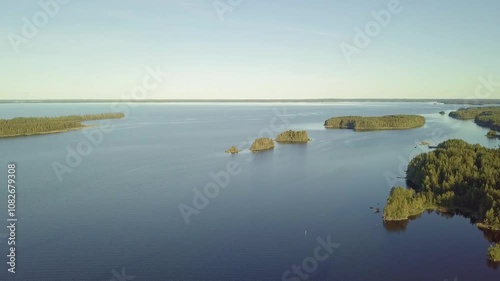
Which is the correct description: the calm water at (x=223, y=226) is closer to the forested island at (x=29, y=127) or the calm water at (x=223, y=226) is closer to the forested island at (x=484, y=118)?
the forested island at (x=29, y=127)

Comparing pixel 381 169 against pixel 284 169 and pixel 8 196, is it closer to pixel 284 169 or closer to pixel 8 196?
pixel 284 169

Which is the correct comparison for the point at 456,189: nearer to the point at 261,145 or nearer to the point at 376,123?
the point at 261,145

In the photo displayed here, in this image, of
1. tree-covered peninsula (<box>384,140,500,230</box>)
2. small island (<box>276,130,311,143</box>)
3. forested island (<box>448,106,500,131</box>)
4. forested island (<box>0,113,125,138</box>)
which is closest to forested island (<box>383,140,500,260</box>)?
tree-covered peninsula (<box>384,140,500,230</box>)

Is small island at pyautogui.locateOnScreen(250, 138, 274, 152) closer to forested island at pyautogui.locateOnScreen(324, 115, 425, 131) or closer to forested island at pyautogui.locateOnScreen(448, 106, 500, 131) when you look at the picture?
forested island at pyautogui.locateOnScreen(324, 115, 425, 131)

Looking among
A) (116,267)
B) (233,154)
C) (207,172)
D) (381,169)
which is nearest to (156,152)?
(233,154)

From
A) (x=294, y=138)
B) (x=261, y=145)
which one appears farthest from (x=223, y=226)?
(x=294, y=138)

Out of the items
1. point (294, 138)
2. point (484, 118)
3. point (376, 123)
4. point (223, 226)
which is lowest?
point (223, 226)
